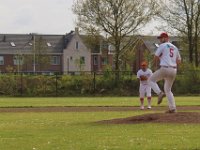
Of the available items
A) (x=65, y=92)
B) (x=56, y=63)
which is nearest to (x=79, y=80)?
(x=65, y=92)

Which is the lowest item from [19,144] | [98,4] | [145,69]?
[19,144]

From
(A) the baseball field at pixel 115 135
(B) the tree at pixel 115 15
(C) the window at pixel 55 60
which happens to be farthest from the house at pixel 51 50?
(A) the baseball field at pixel 115 135

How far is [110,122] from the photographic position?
53.6ft

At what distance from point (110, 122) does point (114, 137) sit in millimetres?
3875

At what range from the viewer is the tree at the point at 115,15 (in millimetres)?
64438

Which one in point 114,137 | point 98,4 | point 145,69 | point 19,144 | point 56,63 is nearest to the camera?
point 19,144

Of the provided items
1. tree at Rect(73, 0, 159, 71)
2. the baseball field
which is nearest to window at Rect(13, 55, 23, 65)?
tree at Rect(73, 0, 159, 71)

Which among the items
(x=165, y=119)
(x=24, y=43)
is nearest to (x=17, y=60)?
(x=24, y=43)

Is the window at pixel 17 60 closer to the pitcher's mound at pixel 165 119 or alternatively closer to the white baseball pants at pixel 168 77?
the white baseball pants at pixel 168 77

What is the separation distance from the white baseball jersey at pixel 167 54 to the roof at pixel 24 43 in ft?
276

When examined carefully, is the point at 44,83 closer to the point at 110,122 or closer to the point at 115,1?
the point at 115,1

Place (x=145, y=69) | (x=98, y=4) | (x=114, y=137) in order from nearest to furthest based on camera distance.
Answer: (x=114, y=137)
(x=145, y=69)
(x=98, y=4)

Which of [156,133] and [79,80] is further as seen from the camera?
[79,80]

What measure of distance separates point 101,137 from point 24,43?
9182 centimetres
